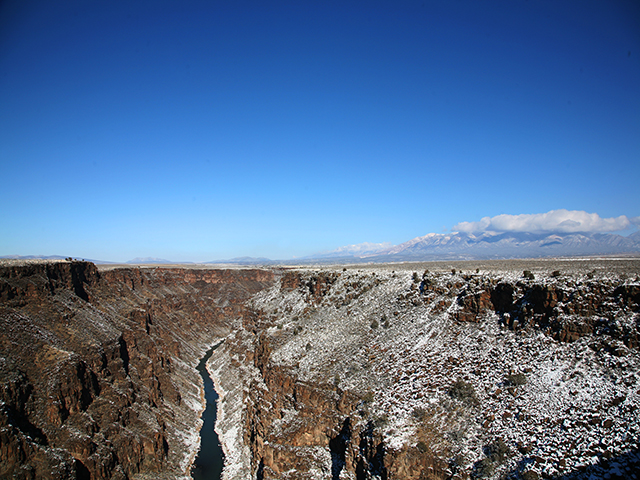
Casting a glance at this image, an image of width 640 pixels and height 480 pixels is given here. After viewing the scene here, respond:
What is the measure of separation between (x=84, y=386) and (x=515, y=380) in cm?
4432

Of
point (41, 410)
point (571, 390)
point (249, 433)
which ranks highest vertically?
point (571, 390)

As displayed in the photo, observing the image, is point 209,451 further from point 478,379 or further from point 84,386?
point 478,379

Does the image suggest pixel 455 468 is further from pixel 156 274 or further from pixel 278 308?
pixel 156 274

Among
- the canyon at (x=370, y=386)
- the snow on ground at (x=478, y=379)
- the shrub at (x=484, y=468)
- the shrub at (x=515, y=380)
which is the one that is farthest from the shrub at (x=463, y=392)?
the shrub at (x=484, y=468)

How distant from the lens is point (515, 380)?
26906mm

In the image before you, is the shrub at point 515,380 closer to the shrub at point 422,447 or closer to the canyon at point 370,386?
the canyon at point 370,386

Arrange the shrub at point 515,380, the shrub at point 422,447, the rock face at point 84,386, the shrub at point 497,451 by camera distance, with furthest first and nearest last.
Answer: the rock face at point 84,386 → the shrub at point 515,380 → the shrub at point 422,447 → the shrub at point 497,451

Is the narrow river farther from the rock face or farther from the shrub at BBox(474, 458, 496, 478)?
→ the shrub at BBox(474, 458, 496, 478)

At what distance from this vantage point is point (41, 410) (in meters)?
31.6

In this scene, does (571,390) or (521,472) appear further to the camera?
(571,390)

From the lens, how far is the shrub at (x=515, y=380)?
26758mm

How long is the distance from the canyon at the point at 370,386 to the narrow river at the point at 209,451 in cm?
147

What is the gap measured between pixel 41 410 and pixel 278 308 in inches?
1730

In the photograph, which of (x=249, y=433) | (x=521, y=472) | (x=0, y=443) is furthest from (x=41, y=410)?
(x=521, y=472)
